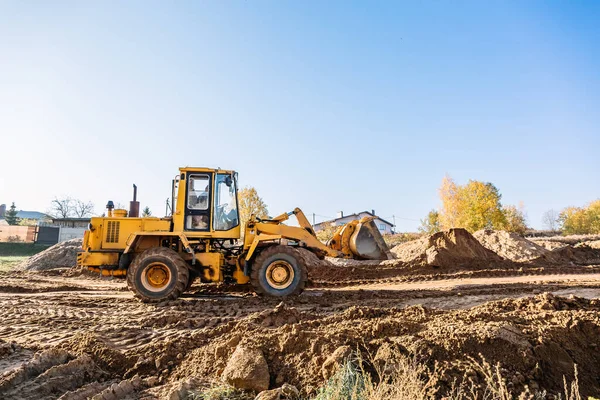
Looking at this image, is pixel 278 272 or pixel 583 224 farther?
pixel 583 224

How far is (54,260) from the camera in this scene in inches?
868

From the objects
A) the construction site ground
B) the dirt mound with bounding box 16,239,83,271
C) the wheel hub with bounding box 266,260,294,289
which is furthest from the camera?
the dirt mound with bounding box 16,239,83,271

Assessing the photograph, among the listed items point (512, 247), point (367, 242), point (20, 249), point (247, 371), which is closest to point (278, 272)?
point (367, 242)

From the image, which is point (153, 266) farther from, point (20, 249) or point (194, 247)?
point (20, 249)

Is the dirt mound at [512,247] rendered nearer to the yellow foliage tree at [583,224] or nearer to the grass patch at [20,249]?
the grass patch at [20,249]

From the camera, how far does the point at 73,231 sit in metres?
40.1

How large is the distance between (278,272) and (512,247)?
13823 millimetres

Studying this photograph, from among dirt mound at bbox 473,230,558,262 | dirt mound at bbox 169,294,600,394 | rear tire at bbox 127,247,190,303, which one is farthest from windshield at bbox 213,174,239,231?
dirt mound at bbox 473,230,558,262

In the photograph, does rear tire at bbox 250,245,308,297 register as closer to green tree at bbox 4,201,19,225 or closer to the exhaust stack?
the exhaust stack

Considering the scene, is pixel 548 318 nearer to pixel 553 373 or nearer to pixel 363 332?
pixel 553 373

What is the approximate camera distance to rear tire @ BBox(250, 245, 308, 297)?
992 cm

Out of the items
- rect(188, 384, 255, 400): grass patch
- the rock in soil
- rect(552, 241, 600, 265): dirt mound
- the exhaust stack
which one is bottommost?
rect(188, 384, 255, 400): grass patch

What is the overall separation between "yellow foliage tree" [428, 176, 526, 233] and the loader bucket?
30846mm

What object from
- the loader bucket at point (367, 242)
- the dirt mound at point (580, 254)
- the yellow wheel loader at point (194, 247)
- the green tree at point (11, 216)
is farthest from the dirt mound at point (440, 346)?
the green tree at point (11, 216)
